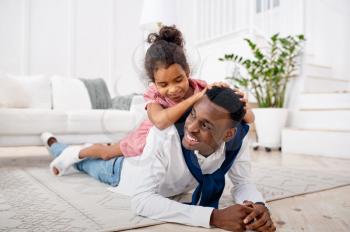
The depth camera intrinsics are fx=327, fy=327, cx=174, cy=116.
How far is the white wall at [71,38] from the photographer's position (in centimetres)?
361

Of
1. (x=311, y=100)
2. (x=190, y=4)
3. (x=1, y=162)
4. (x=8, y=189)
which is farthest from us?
(x=190, y=4)

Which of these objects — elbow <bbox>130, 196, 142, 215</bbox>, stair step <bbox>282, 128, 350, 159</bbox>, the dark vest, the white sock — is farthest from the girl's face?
stair step <bbox>282, 128, 350, 159</bbox>

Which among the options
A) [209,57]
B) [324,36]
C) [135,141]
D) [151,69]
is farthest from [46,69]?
[324,36]

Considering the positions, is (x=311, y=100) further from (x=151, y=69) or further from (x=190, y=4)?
(x=151, y=69)

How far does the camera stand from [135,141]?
136 cm

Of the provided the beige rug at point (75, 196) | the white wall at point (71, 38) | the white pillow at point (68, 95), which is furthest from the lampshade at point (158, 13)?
the beige rug at point (75, 196)

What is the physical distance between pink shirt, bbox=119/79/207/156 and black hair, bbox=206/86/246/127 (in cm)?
24

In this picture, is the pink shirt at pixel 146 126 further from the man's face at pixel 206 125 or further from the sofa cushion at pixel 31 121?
the sofa cushion at pixel 31 121

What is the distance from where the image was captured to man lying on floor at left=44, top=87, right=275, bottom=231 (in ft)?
2.81

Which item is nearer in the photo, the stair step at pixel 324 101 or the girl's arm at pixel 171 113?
the girl's arm at pixel 171 113

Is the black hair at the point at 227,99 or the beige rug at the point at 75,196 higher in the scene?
the black hair at the point at 227,99

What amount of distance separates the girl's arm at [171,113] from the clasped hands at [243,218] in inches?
11.4

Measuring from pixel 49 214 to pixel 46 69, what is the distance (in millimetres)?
3082

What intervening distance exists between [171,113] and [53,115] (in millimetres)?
1603
